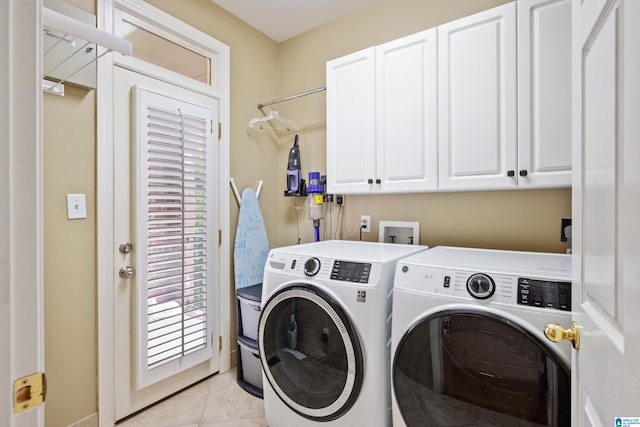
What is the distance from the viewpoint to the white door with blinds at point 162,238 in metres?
1.80

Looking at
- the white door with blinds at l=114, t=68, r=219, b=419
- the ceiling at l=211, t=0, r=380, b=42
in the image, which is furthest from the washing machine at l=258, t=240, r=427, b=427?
the ceiling at l=211, t=0, r=380, b=42

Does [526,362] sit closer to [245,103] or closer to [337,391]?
[337,391]

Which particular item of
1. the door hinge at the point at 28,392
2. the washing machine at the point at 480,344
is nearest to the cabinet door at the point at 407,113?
the washing machine at the point at 480,344

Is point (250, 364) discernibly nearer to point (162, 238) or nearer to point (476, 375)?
point (162, 238)

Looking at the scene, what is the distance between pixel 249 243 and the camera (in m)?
2.48

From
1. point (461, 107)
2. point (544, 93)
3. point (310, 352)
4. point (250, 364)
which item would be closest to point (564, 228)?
point (544, 93)

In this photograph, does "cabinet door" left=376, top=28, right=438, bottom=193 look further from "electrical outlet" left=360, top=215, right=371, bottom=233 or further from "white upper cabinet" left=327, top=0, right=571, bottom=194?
"electrical outlet" left=360, top=215, right=371, bottom=233

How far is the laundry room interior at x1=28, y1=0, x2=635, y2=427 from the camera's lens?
157 cm

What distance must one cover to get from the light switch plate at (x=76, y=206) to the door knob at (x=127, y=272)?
351 mm

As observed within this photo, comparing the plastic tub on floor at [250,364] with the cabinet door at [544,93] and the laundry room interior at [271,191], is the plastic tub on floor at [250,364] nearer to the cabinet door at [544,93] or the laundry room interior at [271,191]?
the laundry room interior at [271,191]

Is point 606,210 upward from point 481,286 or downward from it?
upward

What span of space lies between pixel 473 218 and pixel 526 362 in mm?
1026

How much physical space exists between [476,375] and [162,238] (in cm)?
175

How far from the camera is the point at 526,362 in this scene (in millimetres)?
1049
